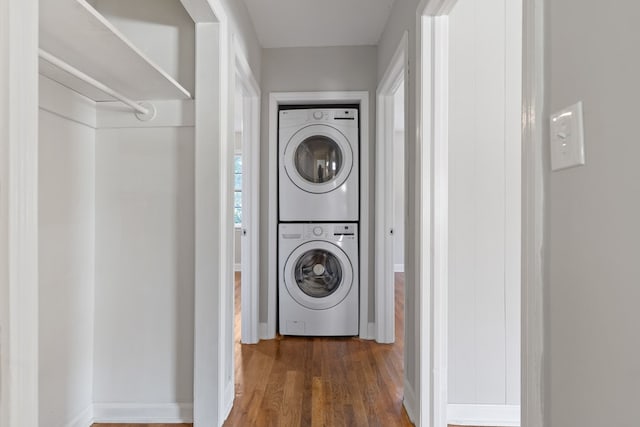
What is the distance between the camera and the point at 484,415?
169cm

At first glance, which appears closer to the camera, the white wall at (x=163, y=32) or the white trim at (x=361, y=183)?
the white wall at (x=163, y=32)

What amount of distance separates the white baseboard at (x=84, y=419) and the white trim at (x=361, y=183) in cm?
134

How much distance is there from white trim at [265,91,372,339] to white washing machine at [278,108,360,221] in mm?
54

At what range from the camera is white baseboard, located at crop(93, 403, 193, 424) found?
1.66m

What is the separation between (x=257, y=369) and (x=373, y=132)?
1.99m

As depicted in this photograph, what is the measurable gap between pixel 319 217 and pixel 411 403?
1546 mm

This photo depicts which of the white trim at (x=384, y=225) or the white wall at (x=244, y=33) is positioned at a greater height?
the white wall at (x=244, y=33)

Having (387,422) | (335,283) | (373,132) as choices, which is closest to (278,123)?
(373,132)

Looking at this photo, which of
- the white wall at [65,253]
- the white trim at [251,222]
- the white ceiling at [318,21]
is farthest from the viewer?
the white trim at [251,222]

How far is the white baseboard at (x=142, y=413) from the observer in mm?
1662
